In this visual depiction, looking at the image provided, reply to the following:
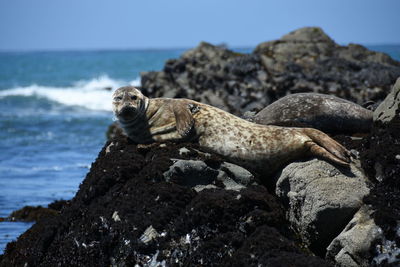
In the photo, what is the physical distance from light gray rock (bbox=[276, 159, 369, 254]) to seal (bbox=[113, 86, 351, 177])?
21 centimetres

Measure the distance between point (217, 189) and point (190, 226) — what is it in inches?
24.1

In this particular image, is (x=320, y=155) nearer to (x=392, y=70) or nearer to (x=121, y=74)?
(x=392, y=70)

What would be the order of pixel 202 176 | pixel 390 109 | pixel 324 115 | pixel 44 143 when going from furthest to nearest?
pixel 44 143, pixel 324 115, pixel 390 109, pixel 202 176

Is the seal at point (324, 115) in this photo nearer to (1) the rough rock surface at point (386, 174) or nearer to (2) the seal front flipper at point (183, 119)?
(1) the rough rock surface at point (386, 174)

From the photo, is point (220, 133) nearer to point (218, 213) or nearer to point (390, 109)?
point (218, 213)

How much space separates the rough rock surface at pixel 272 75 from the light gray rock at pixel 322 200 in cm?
1303

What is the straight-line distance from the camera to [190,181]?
21.6 feet

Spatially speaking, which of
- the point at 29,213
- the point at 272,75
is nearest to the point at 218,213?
the point at 29,213

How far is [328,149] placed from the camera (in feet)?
22.0

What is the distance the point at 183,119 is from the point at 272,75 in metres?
15.1

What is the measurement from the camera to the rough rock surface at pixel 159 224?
5.72m

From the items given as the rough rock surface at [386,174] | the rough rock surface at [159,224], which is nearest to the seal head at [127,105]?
the rough rock surface at [159,224]

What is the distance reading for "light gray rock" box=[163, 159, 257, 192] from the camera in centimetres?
655

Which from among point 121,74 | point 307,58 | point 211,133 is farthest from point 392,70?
point 121,74
